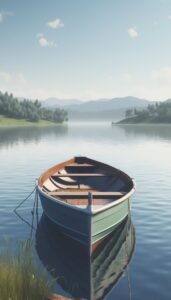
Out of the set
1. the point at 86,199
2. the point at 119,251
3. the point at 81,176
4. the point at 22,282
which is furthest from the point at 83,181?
the point at 22,282

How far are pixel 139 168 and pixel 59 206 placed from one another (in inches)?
1080

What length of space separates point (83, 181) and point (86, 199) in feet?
19.6

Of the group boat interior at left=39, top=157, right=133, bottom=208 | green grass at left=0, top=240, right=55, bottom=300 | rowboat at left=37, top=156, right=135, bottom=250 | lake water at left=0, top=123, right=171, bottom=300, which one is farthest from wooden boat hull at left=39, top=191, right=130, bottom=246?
green grass at left=0, top=240, right=55, bottom=300

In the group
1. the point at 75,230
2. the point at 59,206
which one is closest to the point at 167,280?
the point at 75,230

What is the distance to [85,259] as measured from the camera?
15750mm

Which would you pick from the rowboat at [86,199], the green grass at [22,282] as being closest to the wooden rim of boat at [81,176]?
the rowboat at [86,199]

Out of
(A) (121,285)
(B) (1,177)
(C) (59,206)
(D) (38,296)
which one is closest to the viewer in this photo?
(D) (38,296)

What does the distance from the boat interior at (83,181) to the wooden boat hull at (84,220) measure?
2.09 meters

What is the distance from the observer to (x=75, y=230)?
52.7 feet

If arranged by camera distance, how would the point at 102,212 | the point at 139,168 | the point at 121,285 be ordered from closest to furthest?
the point at 121,285
the point at 102,212
the point at 139,168

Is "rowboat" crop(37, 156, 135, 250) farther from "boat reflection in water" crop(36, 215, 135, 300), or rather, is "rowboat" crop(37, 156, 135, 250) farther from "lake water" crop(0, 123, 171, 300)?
"lake water" crop(0, 123, 171, 300)

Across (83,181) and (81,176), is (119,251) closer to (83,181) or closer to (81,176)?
(81,176)

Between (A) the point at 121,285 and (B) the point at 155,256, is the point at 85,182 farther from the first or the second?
(A) the point at 121,285

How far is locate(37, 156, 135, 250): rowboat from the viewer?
602 inches
